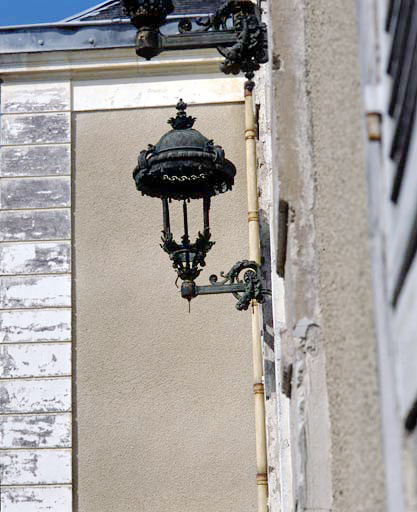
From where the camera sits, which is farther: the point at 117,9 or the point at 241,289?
the point at 117,9

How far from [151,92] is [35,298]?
5.68 feet

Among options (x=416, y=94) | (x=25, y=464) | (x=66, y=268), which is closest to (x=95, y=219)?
(x=66, y=268)

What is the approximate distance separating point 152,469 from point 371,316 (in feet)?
20.3

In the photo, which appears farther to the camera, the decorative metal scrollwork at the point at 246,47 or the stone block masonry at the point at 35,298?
the stone block masonry at the point at 35,298

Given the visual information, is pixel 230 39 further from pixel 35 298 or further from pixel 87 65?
pixel 87 65

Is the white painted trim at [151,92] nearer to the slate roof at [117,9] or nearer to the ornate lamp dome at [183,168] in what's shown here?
the slate roof at [117,9]

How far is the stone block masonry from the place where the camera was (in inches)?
319

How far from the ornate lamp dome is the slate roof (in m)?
4.31

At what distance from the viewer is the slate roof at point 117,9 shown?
31.9 ft

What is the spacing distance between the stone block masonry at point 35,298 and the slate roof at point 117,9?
1.28 metres

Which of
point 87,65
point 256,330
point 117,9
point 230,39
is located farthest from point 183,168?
point 117,9

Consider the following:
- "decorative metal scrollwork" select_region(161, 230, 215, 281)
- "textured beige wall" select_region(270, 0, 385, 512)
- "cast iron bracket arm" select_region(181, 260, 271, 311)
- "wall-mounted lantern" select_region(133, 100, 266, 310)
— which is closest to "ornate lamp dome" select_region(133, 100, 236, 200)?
"wall-mounted lantern" select_region(133, 100, 266, 310)

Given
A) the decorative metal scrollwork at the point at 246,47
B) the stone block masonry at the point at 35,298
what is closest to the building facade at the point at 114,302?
the stone block masonry at the point at 35,298

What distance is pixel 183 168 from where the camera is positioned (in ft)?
17.8
